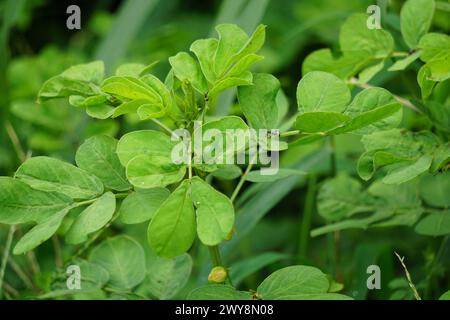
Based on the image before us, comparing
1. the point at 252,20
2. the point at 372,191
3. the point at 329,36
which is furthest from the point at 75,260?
the point at 329,36

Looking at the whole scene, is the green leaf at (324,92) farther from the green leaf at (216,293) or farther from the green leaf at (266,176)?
the green leaf at (216,293)

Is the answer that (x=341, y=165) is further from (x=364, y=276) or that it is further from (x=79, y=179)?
(x=79, y=179)

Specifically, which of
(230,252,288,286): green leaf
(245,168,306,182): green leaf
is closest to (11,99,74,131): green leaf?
(230,252,288,286): green leaf

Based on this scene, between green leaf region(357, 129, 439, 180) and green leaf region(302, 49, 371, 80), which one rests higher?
green leaf region(302, 49, 371, 80)

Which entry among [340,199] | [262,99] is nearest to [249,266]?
[340,199]

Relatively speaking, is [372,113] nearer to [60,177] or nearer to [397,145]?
[397,145]

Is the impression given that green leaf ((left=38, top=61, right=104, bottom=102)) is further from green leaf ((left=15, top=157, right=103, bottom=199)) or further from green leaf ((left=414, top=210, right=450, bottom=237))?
green leaf ((left=414, top=210, right=450, bottom=237))
